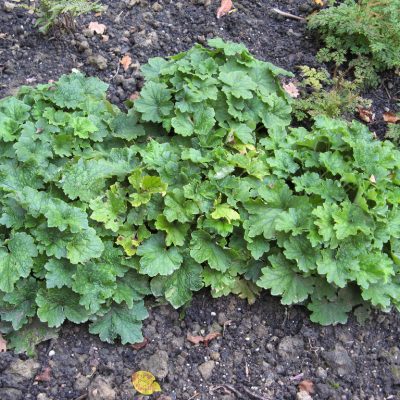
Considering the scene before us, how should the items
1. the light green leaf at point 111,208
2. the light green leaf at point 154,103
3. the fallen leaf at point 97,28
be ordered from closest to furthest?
the light green leaf at point 111,208 < the light green leaf at point 154,103 < the fallen leaf at point 97,28

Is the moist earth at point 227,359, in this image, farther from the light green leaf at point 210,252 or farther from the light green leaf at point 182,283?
the light green leaf at point 210,252

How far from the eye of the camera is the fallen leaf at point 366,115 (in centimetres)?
502

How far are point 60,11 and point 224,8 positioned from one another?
153 centimetres

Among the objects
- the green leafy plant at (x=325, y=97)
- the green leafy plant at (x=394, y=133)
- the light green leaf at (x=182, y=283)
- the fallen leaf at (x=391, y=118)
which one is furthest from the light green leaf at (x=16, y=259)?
the fallen leaf at (x=391, y=118)

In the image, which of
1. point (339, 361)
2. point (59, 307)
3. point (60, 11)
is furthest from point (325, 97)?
point (59, 307)

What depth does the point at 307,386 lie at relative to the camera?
3.57m

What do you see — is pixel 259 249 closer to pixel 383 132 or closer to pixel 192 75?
pixel 192 75

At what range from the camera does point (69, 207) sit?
3.57 metres

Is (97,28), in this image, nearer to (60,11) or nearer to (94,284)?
(60,11)

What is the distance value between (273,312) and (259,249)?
1.40ft

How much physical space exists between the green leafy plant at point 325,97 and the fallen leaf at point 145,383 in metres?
2.27

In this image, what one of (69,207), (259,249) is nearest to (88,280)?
(69,207)

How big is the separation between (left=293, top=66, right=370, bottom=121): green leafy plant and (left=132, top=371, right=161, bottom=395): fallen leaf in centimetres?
227

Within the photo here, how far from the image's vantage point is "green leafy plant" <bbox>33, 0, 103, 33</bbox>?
4.71m
